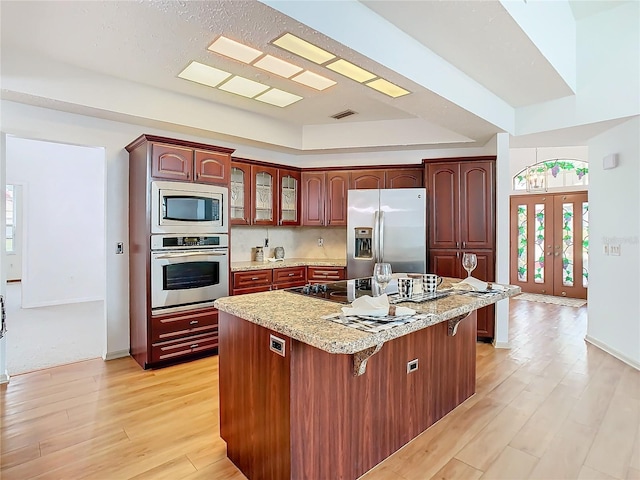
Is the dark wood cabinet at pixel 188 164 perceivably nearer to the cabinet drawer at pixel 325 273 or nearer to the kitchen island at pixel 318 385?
the cabinet drawer at pixel 325 273

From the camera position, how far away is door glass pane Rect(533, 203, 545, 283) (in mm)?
7039

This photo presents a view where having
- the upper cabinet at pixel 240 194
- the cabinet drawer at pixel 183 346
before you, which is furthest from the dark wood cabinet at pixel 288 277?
the cabinet drawer at pixel 183 346

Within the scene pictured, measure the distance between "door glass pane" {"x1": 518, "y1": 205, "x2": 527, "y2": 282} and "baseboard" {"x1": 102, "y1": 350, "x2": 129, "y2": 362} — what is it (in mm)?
7216

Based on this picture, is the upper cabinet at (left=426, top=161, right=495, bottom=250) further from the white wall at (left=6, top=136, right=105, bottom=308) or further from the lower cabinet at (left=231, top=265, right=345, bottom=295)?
the white wall at (left=6, top=136, right=105, bottom=308)

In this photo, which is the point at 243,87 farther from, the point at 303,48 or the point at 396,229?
the point at 396,229

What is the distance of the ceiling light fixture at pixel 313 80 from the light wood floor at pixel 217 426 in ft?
9.24

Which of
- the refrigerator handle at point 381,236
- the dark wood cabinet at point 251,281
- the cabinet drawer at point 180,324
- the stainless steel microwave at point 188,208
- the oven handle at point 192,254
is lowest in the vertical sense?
the cabinet drawer at point 180,324

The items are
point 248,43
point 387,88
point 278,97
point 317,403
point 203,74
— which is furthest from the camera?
point 278,97

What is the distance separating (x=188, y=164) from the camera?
3496 millimetres

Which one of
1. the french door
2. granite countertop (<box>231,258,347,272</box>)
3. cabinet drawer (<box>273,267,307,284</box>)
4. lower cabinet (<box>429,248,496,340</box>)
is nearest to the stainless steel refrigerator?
lower cabinet (<box>429,248,496,340</box>)

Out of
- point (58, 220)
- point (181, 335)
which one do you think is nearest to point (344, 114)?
point (181, 335)

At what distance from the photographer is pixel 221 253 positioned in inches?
146

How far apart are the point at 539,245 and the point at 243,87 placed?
648cm

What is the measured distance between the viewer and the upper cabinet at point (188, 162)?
330 centimetres
